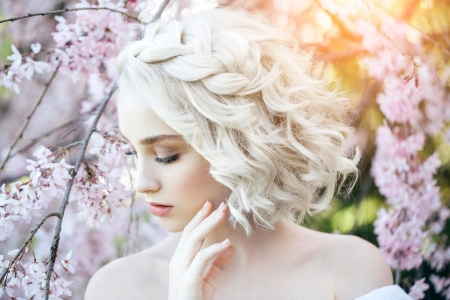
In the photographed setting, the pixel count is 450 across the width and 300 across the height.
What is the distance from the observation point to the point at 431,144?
2.25m

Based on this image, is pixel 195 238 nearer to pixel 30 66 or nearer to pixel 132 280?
pixel 132 280

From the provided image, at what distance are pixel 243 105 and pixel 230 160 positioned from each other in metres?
0.14

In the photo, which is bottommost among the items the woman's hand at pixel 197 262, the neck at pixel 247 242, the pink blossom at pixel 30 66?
the neck at pixel 247 242

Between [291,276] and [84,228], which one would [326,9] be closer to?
[291,276]

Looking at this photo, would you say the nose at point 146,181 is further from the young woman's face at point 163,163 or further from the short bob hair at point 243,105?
the short bob hair at point 243,105

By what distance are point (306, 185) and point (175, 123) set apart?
0.44 meters

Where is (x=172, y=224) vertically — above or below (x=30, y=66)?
below

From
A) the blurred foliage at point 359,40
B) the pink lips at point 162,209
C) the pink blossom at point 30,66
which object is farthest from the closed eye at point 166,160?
the blurred foliage at point 359,40

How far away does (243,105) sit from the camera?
1.15 m

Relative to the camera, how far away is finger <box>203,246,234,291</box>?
120cm

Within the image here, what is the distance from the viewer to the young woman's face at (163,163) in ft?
3.76

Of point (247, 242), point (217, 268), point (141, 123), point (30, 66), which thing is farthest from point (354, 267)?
point (30, 66)

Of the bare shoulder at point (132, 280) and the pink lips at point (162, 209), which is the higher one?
the pink lips at point (162, 209)

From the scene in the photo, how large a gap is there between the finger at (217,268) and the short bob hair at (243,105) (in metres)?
0.10
